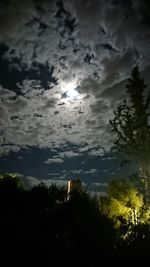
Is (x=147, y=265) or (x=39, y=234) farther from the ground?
(x=39, y=234)

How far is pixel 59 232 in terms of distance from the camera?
8945 mm

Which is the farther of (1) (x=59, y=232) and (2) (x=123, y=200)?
(2) (x=123, y=200)

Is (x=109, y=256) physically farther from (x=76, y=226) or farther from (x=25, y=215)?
(x=25, y=215)

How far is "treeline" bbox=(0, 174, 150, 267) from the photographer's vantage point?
8344 mm

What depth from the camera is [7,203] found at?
9.30m

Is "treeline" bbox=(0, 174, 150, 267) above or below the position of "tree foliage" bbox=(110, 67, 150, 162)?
below

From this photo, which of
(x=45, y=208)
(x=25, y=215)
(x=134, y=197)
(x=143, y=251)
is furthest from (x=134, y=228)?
(x=134, y=197)

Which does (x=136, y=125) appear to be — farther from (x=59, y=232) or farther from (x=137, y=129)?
(x=59, y=232)

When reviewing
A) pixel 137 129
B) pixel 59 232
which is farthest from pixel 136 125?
pixel 59 232

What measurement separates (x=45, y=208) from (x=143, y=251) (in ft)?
11.3

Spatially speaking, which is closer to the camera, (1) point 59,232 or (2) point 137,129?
(1) point 59,232

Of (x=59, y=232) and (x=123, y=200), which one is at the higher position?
(x=123, y=200)

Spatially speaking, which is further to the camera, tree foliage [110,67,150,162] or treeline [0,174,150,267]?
tree foliage [110,67,150,162]

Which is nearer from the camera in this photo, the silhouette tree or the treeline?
the treeline
